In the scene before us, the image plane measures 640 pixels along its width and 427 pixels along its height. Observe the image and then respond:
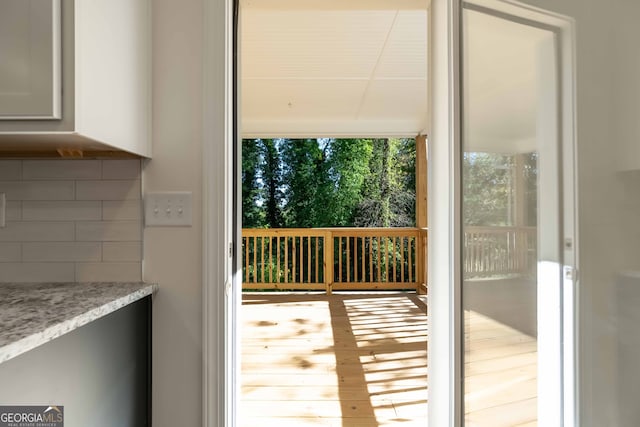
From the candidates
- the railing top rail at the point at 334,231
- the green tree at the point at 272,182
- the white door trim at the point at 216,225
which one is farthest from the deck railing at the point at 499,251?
the green tree at the point at 272,182

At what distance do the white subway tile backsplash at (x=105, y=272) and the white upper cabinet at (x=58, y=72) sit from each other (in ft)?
1.40

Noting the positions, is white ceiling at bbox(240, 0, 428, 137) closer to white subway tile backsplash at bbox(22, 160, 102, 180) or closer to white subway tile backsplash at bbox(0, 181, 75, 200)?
white subway tile backsplash at bbox(22, 160, 102, 180)

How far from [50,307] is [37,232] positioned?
487 millimetres

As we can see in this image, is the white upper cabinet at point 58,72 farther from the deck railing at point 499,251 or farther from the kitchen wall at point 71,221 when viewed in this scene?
the deck railing at point 499,251

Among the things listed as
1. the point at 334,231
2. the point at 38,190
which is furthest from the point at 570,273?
the point at 334,231

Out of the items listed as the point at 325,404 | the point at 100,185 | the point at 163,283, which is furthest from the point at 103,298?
the point at 325,404

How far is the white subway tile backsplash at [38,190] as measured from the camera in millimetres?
1274

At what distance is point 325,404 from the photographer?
2105mm

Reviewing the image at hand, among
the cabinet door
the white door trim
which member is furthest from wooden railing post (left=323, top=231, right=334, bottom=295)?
the cabinet door

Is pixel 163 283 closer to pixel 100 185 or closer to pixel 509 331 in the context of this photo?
pixel 100 185

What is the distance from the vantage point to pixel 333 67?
10.6 feet

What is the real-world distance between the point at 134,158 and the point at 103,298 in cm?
51

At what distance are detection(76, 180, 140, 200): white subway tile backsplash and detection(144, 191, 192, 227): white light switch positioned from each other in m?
→ 0.05

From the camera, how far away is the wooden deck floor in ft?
4.02
